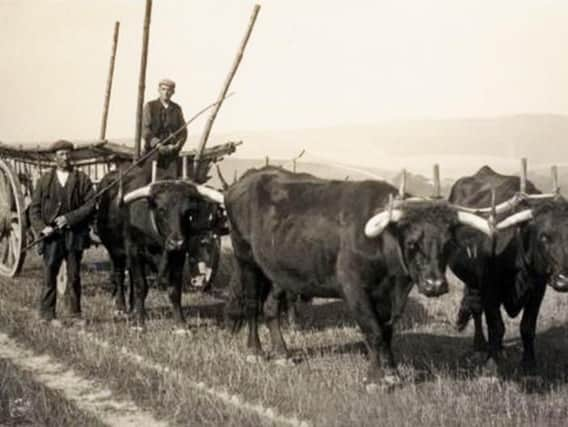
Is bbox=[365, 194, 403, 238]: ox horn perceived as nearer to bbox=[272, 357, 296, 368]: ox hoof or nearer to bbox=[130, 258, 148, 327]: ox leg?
bbox=[272, 357, 296, 368]: ox hoof

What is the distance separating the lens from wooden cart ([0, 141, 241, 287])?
10.1 metres

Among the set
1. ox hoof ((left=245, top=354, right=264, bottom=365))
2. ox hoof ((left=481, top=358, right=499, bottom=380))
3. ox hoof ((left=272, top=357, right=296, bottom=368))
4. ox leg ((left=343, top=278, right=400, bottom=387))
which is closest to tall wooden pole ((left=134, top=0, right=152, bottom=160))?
ox hoof ((left=245, top=354, right=264, bottom=365))

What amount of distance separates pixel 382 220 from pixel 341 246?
65 cm

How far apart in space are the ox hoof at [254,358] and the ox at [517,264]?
82.8 inches

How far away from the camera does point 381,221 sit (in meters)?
6.01

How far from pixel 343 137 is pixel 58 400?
4848 cm

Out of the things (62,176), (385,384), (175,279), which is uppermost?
(62,176)

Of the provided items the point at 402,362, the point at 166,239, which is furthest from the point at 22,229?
the point at 402,362

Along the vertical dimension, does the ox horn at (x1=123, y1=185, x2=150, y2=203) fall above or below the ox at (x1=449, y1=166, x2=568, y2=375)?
above

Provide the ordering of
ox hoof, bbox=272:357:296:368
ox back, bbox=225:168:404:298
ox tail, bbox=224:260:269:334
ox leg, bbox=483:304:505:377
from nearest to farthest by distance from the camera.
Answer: ox back, bbox=225:168:404:298
ox leg, bbox=483:304:505:377
ox hoof, bbox=272:357:296:368
ox tail, bbox=224:260:269:334

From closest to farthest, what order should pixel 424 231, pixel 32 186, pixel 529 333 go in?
pixel 424 231 < pixel 529 333 < pixel 32 186

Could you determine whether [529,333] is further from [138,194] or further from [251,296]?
[138,194]

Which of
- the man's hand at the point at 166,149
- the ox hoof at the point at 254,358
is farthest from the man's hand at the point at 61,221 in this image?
the ox hoof at the point at 254,358

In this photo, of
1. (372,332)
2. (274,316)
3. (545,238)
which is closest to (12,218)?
(274,316)
